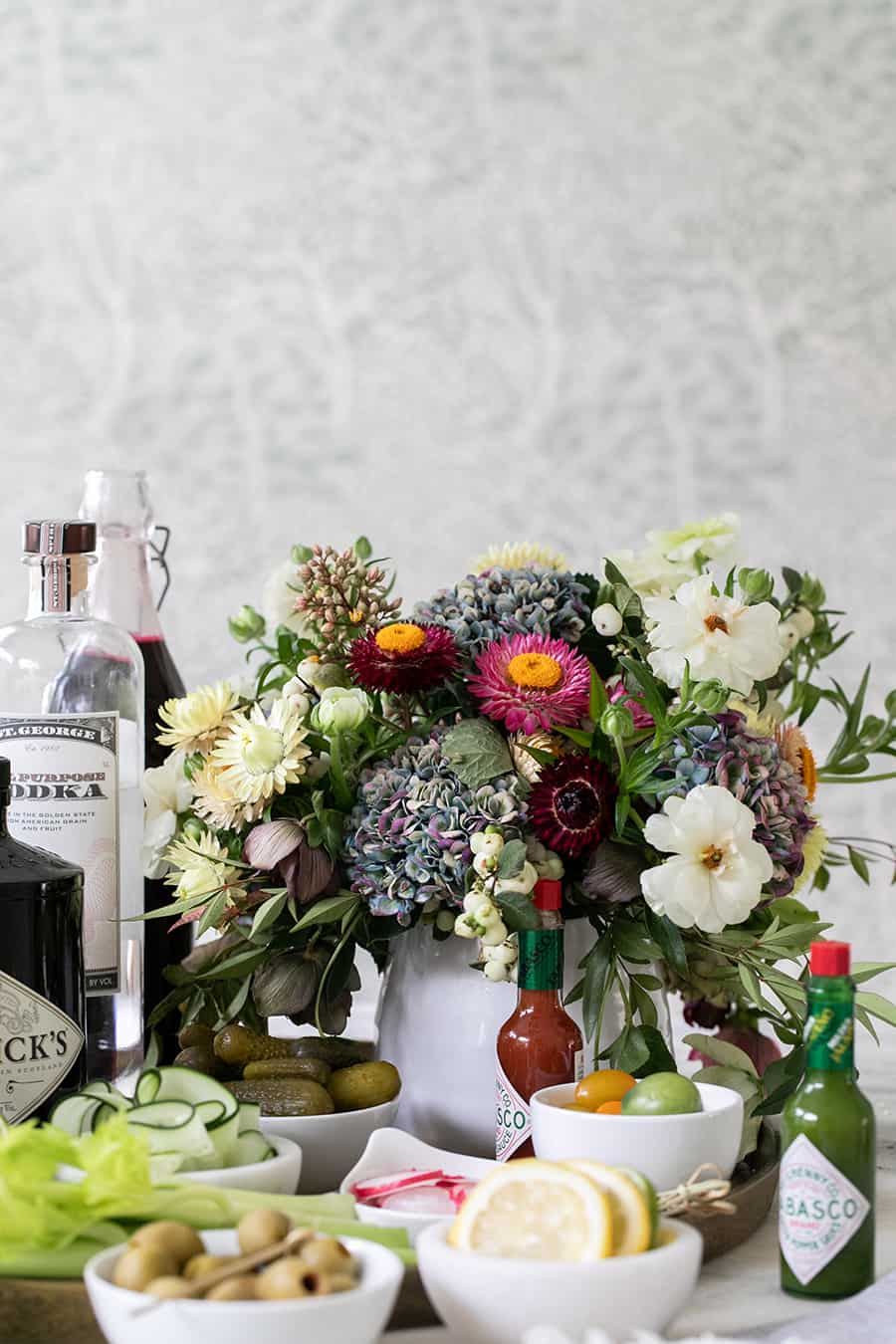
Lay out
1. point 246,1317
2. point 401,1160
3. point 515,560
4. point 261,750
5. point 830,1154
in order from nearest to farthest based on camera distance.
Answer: point 246,1317
point 830,1154
point 401,1160
point 261,750
point 515,560

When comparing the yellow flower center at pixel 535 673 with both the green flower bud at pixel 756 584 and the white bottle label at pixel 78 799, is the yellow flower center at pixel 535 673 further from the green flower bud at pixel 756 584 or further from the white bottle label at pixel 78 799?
the white bottle label at pixel 78 799

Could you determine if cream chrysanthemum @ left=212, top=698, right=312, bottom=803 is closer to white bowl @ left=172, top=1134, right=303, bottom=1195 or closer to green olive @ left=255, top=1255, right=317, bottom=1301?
white bowl @ left=172, top=1134, right=303, bottom=1195

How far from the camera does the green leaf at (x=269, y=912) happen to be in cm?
96

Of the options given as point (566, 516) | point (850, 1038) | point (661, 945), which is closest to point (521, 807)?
point (661, 945)

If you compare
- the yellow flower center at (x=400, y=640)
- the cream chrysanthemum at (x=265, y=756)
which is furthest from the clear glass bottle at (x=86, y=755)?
the yellow flower center at (x=400, y=640)

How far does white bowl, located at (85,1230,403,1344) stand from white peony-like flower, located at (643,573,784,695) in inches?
16.8

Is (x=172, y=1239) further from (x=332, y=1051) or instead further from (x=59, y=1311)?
(x=332, y=1051)

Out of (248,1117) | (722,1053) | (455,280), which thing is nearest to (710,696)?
(722,1053)

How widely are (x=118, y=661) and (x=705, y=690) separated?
16.1 inches

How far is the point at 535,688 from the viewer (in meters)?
0.96

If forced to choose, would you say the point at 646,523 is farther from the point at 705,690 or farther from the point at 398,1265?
the point at 398,1265

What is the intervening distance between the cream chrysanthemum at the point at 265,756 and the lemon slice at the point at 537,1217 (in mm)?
337

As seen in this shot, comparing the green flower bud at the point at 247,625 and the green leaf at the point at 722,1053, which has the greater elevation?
the green flower bud at the point at 247,625

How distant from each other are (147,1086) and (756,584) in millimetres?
461
